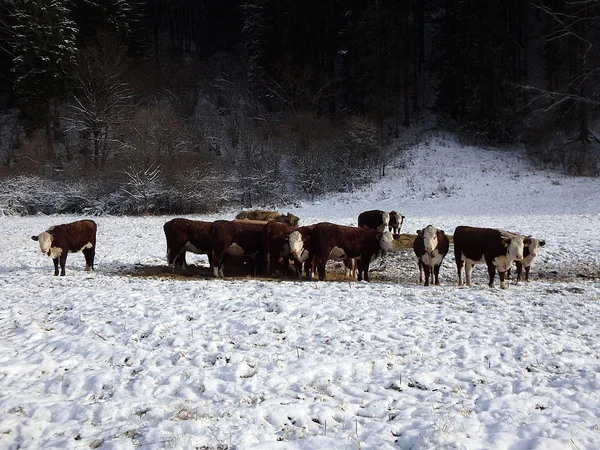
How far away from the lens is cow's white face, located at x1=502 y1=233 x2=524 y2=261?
1106cm

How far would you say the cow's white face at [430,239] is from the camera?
11951 millimetres

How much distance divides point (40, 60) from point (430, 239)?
4214 centimetres

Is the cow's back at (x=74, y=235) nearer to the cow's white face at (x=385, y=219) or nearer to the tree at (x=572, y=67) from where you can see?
the cow's white face at (x=385, y=219)

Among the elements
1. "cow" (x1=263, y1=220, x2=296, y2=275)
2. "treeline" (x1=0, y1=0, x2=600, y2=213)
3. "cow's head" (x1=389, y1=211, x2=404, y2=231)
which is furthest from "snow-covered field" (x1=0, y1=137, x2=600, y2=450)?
"treeline" (x1=0, y1=0, x2=600, y2=213)

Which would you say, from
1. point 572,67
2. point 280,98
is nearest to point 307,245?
point 572,67

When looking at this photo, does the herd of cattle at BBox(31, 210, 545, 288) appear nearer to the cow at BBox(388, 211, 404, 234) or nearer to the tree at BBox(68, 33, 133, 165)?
the cow at BBox(388, 211, 404, 234)

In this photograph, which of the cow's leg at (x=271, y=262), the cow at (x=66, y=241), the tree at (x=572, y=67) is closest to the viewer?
the cow at (x=66, y=241)

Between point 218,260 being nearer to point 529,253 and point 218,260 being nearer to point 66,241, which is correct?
point 66,241

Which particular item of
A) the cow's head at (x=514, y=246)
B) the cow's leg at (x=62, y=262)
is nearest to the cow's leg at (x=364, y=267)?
the cow's head at (x=514, y=246)

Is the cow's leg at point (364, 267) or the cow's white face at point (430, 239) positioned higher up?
the cow's white face at point (430, 239)

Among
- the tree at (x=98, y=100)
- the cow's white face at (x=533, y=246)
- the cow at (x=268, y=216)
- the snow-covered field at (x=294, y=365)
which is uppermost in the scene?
the tree at (x=98, y=100)

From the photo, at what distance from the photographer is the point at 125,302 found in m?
9.03

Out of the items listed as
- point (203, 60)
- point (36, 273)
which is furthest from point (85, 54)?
point (36, 273)

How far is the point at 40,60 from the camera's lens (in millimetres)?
40781
